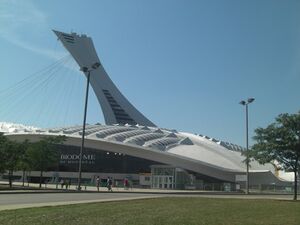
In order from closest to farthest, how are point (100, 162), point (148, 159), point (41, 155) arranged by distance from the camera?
point (41, 155) < point (148, 159) < point (100, 162)

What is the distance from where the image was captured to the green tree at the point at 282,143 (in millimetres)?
30609

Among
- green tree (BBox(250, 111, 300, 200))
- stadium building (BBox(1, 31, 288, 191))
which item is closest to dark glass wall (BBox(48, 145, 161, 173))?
stadium building (BBox(1, 31, 288, 191))

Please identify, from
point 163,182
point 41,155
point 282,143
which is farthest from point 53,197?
point 163,182

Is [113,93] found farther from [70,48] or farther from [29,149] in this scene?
[29,149]

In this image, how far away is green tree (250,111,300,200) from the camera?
3061cm

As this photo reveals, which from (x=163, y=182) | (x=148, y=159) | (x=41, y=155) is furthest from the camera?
(x=148, y=159)

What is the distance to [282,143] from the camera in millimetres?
30797

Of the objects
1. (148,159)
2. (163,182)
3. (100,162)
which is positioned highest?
(148,159)

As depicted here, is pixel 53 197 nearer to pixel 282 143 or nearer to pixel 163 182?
pixel 282 143

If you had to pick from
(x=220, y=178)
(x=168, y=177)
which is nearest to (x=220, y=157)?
(x=220, y=178)

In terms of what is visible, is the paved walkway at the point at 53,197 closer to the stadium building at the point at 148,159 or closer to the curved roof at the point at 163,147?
the stadium building at the point at 148,159

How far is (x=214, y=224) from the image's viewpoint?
13.7 meters

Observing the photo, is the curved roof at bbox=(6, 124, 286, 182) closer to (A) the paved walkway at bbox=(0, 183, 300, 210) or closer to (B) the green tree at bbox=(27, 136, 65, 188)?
(B) the green tree at bbox=(27, 136, 65, 188)

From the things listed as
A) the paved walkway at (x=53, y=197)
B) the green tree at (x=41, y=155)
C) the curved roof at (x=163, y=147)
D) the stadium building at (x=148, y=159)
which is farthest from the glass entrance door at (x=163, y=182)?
the paved walkway at (x=53, y=197)
